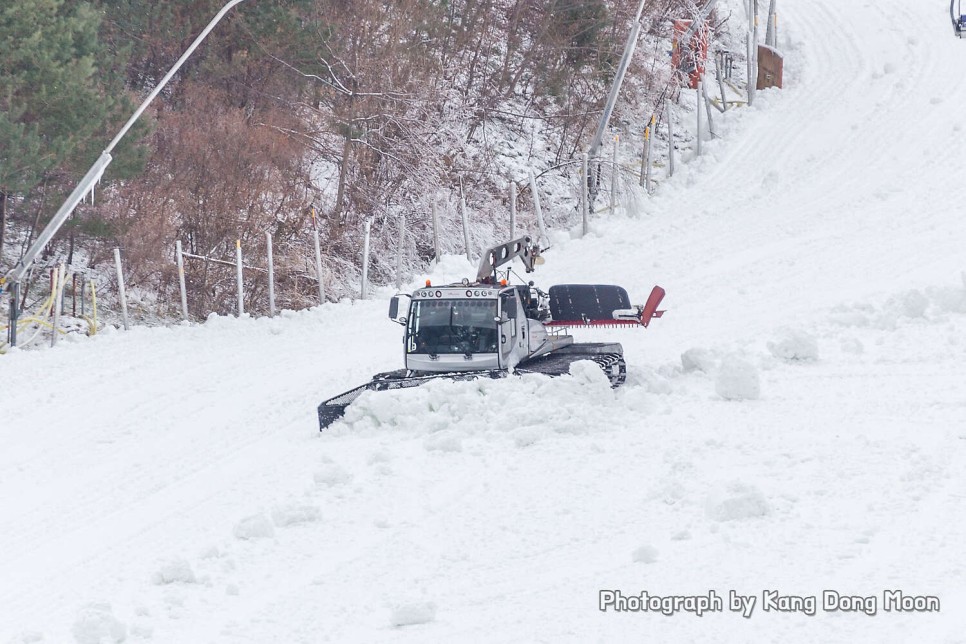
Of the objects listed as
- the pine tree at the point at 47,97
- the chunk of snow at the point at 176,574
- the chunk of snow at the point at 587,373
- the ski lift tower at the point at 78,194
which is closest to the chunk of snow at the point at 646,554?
the chunk of snow at the point at 176,574

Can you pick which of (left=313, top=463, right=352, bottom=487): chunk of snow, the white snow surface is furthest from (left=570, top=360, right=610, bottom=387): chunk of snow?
(left=313, top=463, right=352, bottom=487): chunk of snow

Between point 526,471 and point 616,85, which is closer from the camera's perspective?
point 526,471

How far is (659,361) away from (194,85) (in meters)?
19.3

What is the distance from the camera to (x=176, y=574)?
9.76m

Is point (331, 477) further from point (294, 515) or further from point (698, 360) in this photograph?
point (698, 360)

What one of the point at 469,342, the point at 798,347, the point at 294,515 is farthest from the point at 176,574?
the point at 798,347

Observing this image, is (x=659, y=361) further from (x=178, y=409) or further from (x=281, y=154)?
(x=281, y=154)

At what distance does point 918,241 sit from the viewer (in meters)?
25.0

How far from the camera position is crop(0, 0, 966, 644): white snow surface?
9.08 meters

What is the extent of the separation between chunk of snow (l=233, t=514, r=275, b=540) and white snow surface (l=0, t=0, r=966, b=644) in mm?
21

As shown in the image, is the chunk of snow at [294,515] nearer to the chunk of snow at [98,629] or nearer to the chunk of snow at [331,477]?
the chunk of snow at [331,477]

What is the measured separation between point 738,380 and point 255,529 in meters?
7.31

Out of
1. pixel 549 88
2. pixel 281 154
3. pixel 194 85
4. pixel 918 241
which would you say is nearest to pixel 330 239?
pixel 281 154

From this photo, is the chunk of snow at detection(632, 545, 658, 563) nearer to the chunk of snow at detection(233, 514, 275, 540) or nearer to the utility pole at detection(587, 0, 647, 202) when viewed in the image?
the chunk of snow at detection(233, 514, 275, 540)
